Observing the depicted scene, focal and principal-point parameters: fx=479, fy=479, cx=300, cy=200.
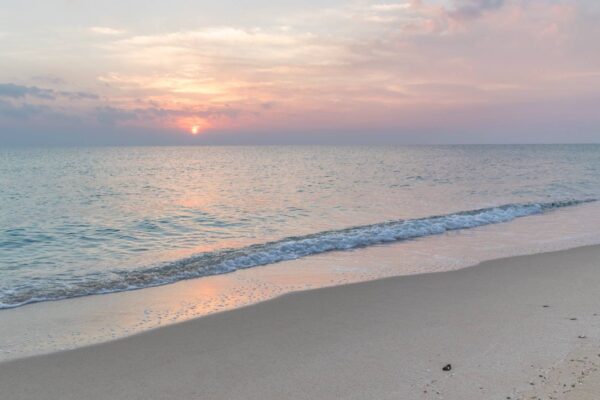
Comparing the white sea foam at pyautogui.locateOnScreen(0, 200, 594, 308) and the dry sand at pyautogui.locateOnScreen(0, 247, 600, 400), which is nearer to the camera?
the dry sand at pyautogui.locateOnScreen(0, 247, 600, 400)

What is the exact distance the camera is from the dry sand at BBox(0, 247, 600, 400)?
15.8 ft

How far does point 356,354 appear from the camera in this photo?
18.7 feet

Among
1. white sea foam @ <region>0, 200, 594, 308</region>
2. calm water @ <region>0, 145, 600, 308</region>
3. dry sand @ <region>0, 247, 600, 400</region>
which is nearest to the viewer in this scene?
dry sand @ <region>0, 247, 600, 400</region>

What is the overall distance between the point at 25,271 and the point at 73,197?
69.2ft

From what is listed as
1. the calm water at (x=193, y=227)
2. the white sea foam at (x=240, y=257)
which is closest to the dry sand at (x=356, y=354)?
the white sea foam at (x=240, y=257)

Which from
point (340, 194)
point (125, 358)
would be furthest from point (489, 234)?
point (340, 194)

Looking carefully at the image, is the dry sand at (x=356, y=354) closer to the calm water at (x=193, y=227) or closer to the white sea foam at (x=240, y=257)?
the white sea foam at (x=240, y=257)

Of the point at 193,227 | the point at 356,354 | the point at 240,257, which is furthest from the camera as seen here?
the point at 193,227

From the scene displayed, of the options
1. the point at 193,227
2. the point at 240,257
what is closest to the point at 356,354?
the point at 240,257

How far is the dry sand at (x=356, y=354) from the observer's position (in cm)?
480

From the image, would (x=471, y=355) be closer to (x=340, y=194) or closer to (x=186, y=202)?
(x=186, y=202)

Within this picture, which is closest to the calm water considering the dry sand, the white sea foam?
the white sea foam

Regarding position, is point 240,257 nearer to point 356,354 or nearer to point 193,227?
point 193,227

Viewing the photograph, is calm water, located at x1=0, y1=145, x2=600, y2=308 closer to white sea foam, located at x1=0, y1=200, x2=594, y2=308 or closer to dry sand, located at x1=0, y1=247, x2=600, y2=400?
white sea foam, located at x1=0, y1=200, x2=594, y2=308
